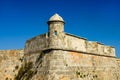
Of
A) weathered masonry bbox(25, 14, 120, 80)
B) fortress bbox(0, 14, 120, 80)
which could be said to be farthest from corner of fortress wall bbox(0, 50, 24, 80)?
weathered masonry bbox(25, 14, 120, 80)

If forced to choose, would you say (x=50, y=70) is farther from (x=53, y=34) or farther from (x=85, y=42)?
(x=85, y=42)

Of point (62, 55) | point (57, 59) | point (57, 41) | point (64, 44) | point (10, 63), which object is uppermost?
point (57, 41)

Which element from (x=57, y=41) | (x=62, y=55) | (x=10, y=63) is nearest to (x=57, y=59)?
(x=62, y=55)

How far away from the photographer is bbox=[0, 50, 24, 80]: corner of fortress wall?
23.5 metres

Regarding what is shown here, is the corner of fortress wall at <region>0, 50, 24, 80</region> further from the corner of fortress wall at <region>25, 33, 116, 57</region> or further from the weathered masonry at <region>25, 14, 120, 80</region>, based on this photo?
the corner of fortress wall at <region>25, 33, 116, 57</region>

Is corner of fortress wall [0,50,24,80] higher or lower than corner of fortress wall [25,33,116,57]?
lower

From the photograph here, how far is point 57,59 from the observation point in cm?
1873

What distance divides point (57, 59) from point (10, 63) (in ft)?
22.2

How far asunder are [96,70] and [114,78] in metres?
4.67

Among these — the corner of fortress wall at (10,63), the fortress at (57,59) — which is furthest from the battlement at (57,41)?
the corner of fortress wall at (10,63)

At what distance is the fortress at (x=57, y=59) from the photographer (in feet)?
61.9

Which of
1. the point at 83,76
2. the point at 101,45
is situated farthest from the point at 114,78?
the point at 83,76

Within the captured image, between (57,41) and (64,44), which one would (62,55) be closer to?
(64,44)

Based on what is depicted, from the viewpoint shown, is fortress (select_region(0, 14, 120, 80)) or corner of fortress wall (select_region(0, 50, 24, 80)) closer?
fortress (select_region(0, 14, 120, 80))
